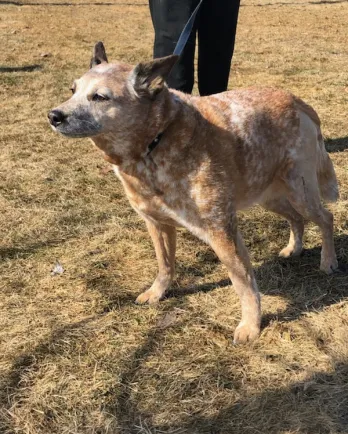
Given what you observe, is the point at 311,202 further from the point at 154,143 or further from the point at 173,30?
the point at 173,30

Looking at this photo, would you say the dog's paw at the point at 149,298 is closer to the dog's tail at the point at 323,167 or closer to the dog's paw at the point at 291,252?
the dog's paw at the point at 291,252

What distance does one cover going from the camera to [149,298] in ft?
11.2

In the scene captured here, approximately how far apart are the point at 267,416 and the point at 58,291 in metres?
1.74

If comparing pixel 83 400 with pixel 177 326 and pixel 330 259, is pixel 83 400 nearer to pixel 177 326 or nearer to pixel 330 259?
pixel 177 326

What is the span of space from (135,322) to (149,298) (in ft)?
0.78

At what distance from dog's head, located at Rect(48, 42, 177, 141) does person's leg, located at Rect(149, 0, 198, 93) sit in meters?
1.75

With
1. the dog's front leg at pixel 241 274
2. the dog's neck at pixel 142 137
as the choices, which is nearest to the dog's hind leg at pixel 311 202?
the dog's front leg at pixel 241 274

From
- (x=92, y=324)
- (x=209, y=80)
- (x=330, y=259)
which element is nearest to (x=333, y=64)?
(x=209, y=80)

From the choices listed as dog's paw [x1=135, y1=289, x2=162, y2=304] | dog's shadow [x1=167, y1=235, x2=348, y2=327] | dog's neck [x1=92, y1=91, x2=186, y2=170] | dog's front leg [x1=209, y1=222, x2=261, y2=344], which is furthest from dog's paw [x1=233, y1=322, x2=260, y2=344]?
dog's neck [x1=92, y1=91, x2=186, y2=170]

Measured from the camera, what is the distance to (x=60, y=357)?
2939 millimetres

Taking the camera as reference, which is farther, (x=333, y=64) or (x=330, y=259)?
(x=333, y=64)

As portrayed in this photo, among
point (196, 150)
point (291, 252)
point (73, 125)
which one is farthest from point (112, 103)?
point (291, 252)

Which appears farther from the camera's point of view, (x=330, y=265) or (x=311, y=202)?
(x=330, y=265)

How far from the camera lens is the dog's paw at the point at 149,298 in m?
3.42
